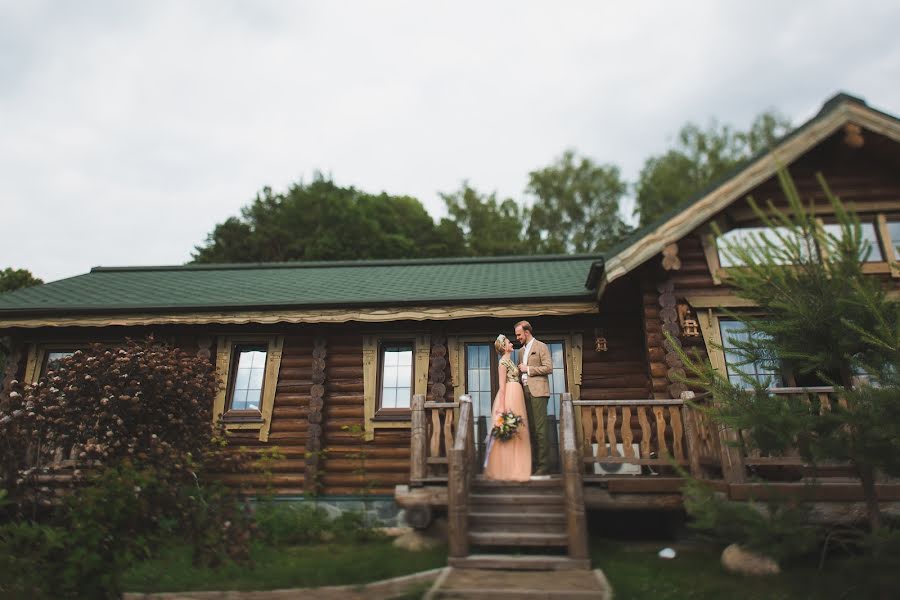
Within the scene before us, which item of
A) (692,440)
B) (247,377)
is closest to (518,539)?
(692,440)

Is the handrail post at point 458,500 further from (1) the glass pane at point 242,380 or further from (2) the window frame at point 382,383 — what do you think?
(1) the glass pane at point 242,380

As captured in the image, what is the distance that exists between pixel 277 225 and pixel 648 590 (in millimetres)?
33986

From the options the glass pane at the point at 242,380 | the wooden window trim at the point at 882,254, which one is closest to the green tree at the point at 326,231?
the glass pane at the point at 242,380

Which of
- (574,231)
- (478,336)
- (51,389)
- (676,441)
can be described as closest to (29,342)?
(51,389)

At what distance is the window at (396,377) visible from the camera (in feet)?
36.9

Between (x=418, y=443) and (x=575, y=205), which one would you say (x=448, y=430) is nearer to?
(x=418, y=443)

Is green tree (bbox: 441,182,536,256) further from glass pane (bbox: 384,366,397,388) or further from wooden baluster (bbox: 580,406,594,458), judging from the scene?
wooden baluster (bbox: 580,406,594,458)

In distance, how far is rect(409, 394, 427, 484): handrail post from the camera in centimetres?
806

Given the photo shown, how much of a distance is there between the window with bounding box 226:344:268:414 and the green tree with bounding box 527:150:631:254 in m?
28.6

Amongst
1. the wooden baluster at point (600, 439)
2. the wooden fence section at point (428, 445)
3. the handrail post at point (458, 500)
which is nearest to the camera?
the handrail post at point (458, 500)

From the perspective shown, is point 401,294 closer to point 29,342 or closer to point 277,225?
point 29,342

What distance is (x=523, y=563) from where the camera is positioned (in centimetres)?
662

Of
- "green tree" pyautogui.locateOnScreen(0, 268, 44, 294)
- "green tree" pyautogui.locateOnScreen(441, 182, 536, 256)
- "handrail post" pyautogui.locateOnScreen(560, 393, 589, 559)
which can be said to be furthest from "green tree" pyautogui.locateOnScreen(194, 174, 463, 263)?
"handrail post" pyautogui.locateOnScreen(560, 393, 589, 559)

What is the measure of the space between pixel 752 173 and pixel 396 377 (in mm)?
6919
